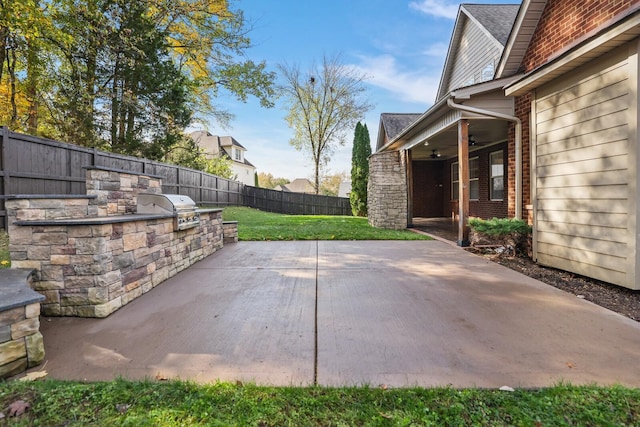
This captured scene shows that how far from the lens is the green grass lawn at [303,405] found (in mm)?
1510

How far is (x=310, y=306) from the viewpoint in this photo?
10.2 feet

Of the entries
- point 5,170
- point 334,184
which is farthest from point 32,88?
point 334,184

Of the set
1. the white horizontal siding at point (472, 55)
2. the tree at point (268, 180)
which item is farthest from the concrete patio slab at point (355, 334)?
the tree at point (268, 180)

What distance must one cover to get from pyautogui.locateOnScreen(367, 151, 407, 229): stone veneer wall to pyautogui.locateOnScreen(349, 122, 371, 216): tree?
243 inches

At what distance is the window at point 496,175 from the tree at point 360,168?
23.9ft

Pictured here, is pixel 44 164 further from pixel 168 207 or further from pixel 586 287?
pixel 586 287

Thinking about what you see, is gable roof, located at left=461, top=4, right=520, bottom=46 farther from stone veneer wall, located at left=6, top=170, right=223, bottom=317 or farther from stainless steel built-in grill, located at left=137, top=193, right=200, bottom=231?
stone veneer wall, located at left=6, top=170, right=223, bottom=317

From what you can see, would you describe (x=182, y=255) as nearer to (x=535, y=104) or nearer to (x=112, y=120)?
(x=535, y=104)

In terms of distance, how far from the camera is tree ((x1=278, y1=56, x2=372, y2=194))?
2331 centimetres

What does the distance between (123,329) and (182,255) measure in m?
2.02

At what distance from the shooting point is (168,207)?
4.26m

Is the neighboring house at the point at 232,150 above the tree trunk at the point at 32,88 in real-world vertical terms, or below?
above

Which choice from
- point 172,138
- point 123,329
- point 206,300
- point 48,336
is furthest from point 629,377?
point 172,138

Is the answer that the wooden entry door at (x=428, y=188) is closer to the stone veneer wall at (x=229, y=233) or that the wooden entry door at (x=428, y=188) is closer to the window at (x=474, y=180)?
the window at (x=474, y=180)
